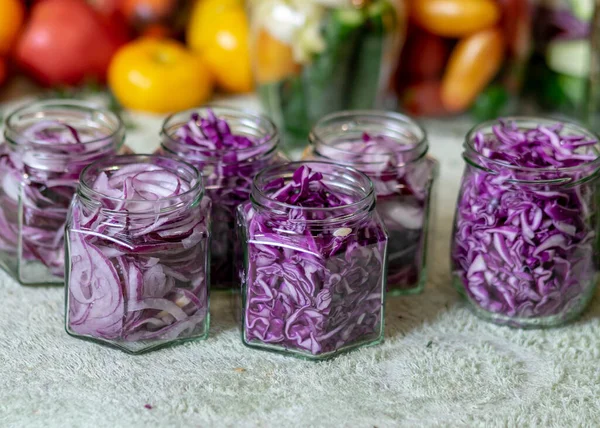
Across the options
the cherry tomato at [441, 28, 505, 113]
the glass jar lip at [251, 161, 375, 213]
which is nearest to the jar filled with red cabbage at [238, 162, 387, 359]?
the glass jar lip at [251, 161, 375, 213]

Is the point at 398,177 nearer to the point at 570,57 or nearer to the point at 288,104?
the point at 288,104

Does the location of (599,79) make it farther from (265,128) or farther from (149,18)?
(149,18)

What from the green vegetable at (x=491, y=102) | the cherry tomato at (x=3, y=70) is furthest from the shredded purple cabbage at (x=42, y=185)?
the green vegetable at (x=491, y=102)

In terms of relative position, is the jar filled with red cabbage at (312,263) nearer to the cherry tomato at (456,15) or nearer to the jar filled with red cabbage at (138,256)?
the jar filled with red cabbage at (138,256)

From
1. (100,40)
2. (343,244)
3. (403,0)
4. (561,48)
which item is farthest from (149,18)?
(343,244)

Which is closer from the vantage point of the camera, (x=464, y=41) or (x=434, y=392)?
(x=434, y=392)

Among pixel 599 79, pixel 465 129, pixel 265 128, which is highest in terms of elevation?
pixel 265 128

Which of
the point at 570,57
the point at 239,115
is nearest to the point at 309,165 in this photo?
the point at 239,115
